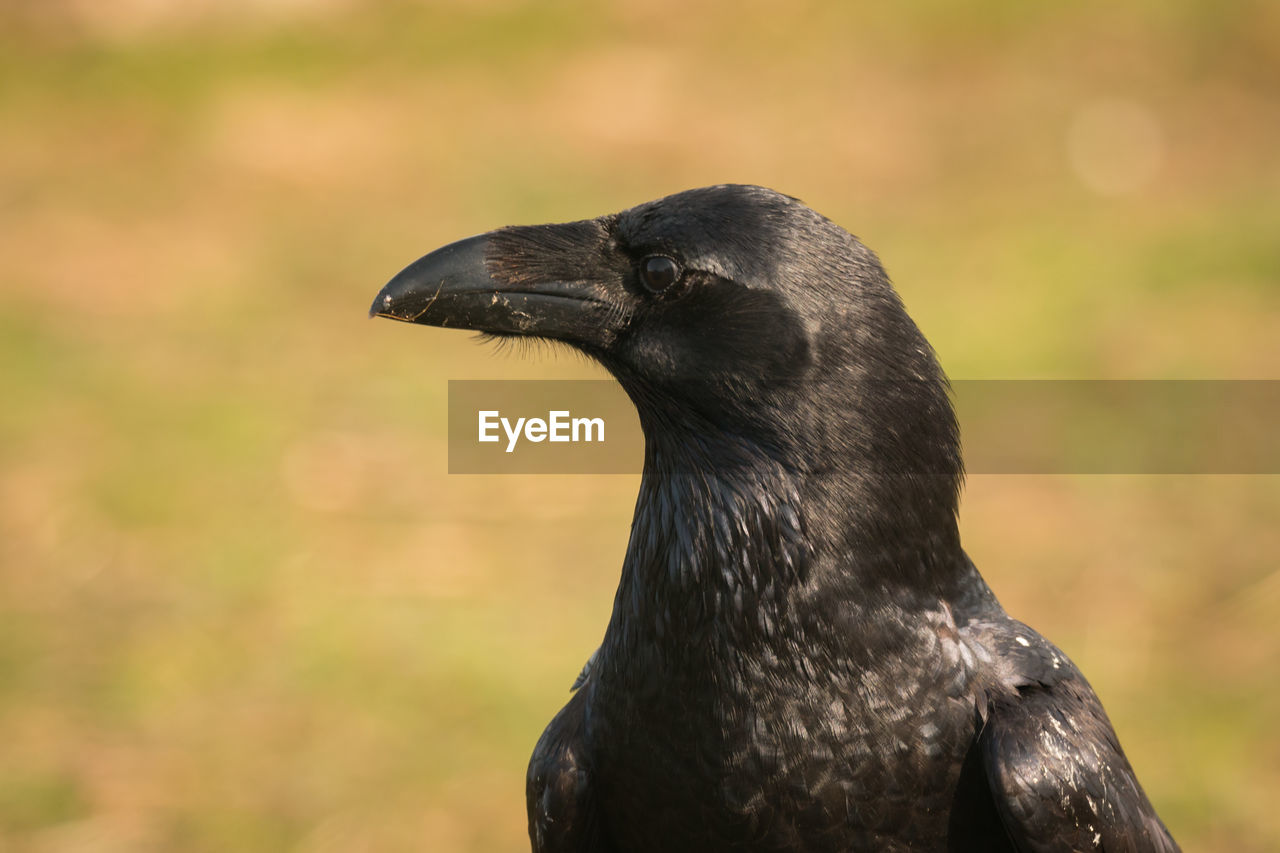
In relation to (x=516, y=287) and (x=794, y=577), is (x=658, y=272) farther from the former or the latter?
(x=794, y=577)

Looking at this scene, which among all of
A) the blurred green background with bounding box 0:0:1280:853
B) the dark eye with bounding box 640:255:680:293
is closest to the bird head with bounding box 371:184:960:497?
the dark eye with bounding box 640:255:680:293

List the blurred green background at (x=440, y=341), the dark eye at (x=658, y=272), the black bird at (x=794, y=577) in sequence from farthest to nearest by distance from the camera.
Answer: the blurred green background at (x=440, y=341), the dark eye at (x=658, y=272), the black bird at (x=794, y=577)

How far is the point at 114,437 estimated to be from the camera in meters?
8.13

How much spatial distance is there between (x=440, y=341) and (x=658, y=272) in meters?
6.85

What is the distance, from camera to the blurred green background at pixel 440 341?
19.5 ft

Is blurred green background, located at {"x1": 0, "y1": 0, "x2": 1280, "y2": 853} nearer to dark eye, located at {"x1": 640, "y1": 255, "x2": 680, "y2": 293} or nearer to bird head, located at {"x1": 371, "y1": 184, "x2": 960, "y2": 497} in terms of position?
bird head, located at {"x1": 371, "y1": 184, "x2": 960, "y2": 497}

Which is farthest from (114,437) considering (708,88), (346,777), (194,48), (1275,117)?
(1275,117)

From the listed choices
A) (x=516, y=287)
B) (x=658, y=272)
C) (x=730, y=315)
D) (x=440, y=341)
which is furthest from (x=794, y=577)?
(x=440, y=341)

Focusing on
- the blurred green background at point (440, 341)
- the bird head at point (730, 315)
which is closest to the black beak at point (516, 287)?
the bird head at point (730, 315)

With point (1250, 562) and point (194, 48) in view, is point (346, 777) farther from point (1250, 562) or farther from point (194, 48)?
point (194, 48)

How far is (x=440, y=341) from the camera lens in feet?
31.4

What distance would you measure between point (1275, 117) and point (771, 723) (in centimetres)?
1038

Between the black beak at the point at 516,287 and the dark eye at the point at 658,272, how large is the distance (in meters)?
0.08

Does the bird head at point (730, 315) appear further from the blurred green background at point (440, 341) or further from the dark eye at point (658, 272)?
the blurred green background at point (440, 341)
